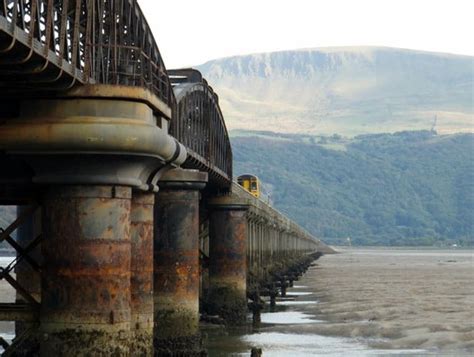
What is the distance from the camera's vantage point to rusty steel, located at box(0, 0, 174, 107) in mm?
17242

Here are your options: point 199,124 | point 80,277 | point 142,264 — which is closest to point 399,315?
point 199,124

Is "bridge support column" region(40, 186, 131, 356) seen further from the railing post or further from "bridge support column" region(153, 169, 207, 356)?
the railing post

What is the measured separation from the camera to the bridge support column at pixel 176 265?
34.5m

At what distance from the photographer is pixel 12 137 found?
20234 millimetres

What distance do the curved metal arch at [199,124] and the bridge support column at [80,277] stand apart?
13867 mm

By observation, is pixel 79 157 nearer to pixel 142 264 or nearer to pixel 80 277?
pixel 80 277

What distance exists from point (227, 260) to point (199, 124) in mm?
7993

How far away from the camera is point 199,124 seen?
1767 inches

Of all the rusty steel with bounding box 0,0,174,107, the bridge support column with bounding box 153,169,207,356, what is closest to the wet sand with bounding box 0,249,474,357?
the bridge support column with bounding box 153,169,207,356

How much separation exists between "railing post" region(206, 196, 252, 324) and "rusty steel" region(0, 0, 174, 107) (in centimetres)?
2288

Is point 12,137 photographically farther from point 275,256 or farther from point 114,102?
point 275,256

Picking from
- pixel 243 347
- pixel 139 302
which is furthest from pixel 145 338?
pixel 243 347

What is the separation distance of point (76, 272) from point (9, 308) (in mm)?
1727

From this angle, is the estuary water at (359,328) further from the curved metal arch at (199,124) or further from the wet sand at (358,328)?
the curved metal arch at (199,124)
